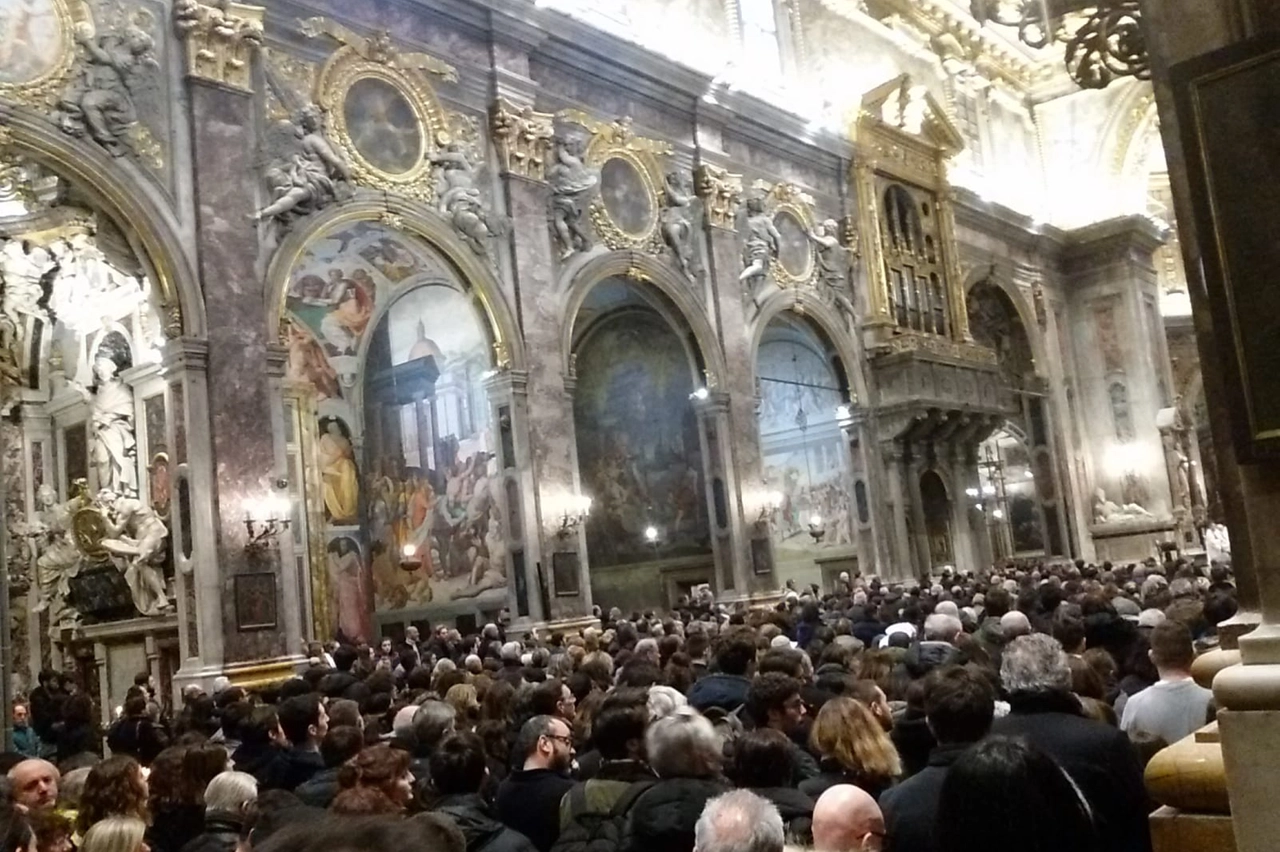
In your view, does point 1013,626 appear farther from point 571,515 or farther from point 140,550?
point 140,550

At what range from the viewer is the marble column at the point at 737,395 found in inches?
804

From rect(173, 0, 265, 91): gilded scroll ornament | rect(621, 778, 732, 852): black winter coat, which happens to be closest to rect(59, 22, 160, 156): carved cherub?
rect(173, 0, 265, 91): gilded scroll ornament

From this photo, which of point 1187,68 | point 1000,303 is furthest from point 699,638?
point 1000,303

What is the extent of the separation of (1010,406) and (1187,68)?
85.8 feet

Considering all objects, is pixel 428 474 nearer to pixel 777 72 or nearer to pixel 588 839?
pixel 777 72

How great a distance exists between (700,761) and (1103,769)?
1.28 meters

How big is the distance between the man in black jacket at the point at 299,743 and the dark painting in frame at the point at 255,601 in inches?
280

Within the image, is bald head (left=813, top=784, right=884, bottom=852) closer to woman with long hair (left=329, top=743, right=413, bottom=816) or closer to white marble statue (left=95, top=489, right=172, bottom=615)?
woman with long hair (left=329, top=743, right=413, bottom=816)

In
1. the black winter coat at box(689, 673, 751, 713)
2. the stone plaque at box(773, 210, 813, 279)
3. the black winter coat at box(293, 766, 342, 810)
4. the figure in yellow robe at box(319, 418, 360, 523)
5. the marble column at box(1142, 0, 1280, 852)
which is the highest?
the stone plaque at box(773, 210, 813, 279)

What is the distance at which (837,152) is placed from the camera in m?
25.0

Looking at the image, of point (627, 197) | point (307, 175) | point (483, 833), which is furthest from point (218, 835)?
point (627, 197)

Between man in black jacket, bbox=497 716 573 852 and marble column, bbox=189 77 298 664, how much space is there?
892 centimetres

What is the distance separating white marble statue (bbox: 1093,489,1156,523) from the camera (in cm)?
3216

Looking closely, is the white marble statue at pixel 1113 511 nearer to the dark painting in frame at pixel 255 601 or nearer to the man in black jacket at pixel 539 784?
the dark painting in frame at pixel 255 601
